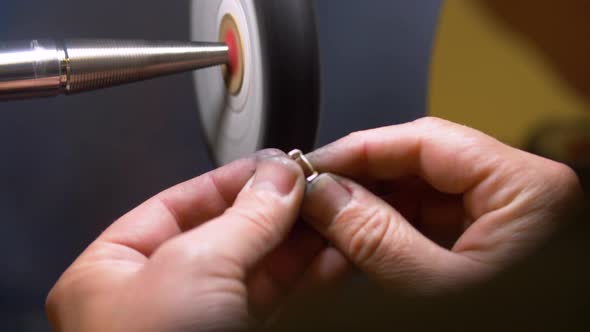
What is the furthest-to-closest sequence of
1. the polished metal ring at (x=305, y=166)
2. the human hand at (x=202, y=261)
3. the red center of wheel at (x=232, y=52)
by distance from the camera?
the red center of wheel at (x=232, y=52) < the polished metal ring at (x=305, y=166) < the human hand at (x=202, y=261)

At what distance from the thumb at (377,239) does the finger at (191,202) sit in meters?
0.06

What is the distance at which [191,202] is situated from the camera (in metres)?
0.42

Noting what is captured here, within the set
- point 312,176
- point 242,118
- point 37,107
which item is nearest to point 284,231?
point 312,176

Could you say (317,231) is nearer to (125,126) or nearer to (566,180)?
(566,180)

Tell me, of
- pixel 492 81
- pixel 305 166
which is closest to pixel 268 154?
pixel 305 166

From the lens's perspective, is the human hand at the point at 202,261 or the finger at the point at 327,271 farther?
the finger at the point at 327,271

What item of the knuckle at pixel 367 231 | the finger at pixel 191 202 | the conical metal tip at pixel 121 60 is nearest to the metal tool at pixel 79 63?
the conical metal tip at pixel 121 60

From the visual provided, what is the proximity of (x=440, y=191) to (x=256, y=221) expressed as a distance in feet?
0.64

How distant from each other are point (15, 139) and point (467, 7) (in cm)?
49

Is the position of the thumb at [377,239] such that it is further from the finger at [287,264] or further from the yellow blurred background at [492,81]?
the yellow blurred background at [492,81]

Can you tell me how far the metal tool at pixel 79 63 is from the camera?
0.41 m

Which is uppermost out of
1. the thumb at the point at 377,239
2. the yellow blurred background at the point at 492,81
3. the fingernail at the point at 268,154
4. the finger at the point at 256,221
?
the yellow blurred background at the point at 492,81

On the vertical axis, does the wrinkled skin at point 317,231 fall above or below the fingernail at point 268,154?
below

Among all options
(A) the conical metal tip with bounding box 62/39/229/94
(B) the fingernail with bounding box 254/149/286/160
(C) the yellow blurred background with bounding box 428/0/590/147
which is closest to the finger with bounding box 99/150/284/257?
(B) the fingernail with bounding box 254/149/286/160
